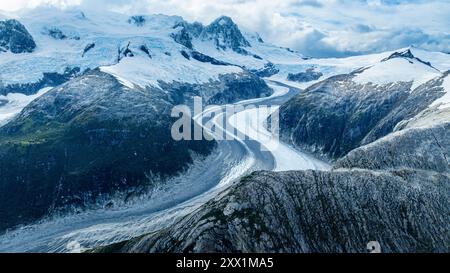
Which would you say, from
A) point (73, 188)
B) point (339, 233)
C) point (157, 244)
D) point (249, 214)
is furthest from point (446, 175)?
point (73, 188)

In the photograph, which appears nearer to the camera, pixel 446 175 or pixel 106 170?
pixel 446 175

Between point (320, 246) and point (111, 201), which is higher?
point (320, 246)

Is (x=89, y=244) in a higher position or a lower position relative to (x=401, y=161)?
lower

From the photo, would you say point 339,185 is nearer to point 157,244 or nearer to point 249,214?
point 249,214
